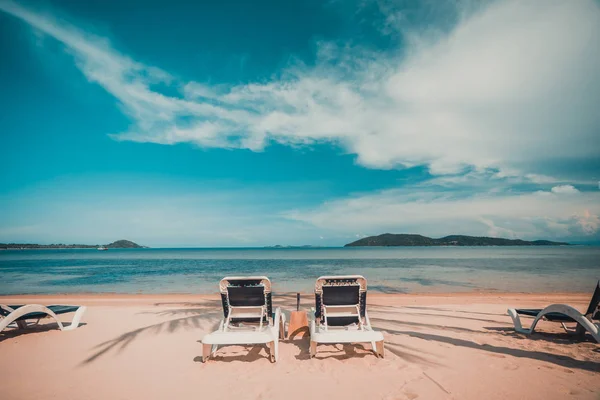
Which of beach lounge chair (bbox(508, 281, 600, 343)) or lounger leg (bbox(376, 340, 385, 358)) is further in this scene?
beach lounge chair (bbox(508, 281, 600, 343))

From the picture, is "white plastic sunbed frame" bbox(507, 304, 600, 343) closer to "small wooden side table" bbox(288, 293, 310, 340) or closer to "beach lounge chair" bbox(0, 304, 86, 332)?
"small wooden side table" bbox(288, 293, 310, 340)

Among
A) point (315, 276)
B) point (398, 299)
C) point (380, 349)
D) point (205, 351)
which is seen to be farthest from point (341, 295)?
point (315, 276)

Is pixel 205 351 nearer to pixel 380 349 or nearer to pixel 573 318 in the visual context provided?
pixel 380 349

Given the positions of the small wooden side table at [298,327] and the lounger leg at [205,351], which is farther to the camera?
the small wooden side table at [298,327]

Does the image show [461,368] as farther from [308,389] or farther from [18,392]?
[18,392]

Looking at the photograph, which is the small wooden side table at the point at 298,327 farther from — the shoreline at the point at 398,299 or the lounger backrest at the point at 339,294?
the shoreline at the point at 398,299

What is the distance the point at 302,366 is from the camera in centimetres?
453

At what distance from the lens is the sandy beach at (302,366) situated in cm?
372

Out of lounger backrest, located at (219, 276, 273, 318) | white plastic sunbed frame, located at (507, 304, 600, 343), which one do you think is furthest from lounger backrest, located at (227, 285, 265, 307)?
white plastic sunbed frame, located at (507, 304, 600, 343)

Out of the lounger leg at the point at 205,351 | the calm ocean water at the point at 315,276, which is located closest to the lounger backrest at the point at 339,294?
the lounger leg at the point at 205,351

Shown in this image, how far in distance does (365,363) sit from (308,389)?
3.92 ft

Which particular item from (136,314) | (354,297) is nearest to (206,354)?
(354,297)

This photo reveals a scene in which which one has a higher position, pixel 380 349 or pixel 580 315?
pixel 580 315

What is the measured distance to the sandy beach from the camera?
3721mm
